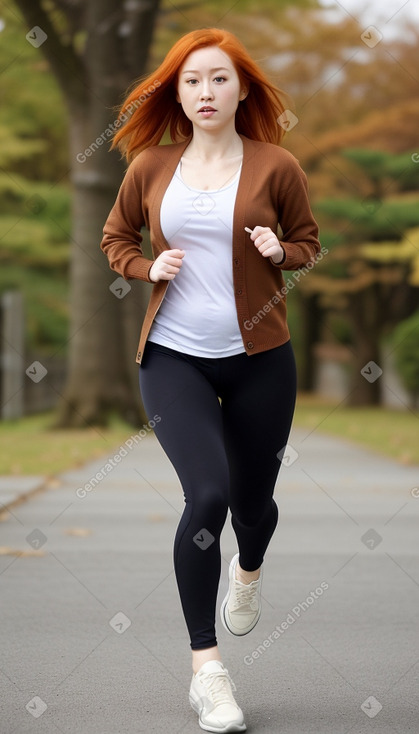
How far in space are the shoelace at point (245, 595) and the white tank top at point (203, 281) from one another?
0.92 m

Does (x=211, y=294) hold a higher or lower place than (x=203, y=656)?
higher

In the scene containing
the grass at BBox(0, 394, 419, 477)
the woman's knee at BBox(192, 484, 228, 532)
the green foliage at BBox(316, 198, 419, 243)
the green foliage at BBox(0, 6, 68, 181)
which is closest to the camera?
the woman's knee at BBox(192, 484, 228, 532)

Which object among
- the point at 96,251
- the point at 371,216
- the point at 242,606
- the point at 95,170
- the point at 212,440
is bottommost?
the point at 371,216

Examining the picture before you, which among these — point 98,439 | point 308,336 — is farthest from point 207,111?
point 308,336

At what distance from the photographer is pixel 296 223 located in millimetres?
3934

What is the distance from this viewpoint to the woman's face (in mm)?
3861

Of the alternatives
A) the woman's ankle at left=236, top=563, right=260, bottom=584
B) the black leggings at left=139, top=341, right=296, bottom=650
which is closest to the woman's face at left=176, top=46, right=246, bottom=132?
the black leggings at left=139, top=341, right=296, bottom=650

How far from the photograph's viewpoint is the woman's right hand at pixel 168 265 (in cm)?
366

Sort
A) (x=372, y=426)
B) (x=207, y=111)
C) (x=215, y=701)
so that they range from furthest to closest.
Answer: (x=372, y=426) < (x=207, y=111) < (x=215, y=701)

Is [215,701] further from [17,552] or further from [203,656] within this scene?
[17,552]

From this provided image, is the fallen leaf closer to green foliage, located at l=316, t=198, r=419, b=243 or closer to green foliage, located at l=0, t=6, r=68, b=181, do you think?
green foliage, located at l=0, t=6, r=68, b=181

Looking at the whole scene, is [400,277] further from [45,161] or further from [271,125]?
[271,125]

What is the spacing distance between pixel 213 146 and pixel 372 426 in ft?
54.5

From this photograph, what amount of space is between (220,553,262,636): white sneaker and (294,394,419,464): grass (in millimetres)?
8260
